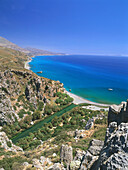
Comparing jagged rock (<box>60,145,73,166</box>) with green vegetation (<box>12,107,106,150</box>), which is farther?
green vegetation (<box>12,107,106,150</box>)

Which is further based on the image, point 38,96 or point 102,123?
point 38,96

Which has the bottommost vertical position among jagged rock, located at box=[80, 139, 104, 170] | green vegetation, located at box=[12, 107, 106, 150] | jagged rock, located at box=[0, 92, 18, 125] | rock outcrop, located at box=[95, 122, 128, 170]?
green vegetation, located at box=[12, 107, 106, 150]

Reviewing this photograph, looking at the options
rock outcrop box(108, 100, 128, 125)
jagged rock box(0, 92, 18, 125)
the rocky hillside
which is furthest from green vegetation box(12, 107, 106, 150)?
rock outcrop box(108, 100, 128, 125)

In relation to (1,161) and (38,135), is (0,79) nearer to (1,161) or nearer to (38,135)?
(38,135)

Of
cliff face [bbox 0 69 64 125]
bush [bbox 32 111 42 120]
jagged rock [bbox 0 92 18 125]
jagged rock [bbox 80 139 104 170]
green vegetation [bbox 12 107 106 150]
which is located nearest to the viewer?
jagged rock [bbox 80 139 104 170]

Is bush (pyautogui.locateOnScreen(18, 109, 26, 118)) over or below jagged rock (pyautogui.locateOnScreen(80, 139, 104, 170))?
below

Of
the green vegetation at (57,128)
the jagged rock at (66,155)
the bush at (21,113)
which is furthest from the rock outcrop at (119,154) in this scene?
the bush at (21,113)

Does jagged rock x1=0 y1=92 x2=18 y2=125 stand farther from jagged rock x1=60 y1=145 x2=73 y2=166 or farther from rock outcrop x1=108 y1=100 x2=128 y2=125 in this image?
rock outcrop x1=108 y1=100 x2=128 y2=125

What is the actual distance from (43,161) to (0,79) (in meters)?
41.9

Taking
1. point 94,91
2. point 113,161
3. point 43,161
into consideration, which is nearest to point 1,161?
point 43,161

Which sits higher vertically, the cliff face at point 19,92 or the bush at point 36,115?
the cliff face at point 19,92

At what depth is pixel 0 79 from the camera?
1775 inches

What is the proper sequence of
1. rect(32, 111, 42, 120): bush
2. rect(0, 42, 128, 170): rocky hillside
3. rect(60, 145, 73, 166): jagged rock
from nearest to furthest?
rect(0, 42, 128, 170): rocky hillside < rect(60, 145, 73, 166): jagged rock < rect(32, 111, 42, 120): bush

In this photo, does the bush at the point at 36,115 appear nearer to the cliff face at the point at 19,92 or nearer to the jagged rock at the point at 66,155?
the cliff face at the point at 19,92
